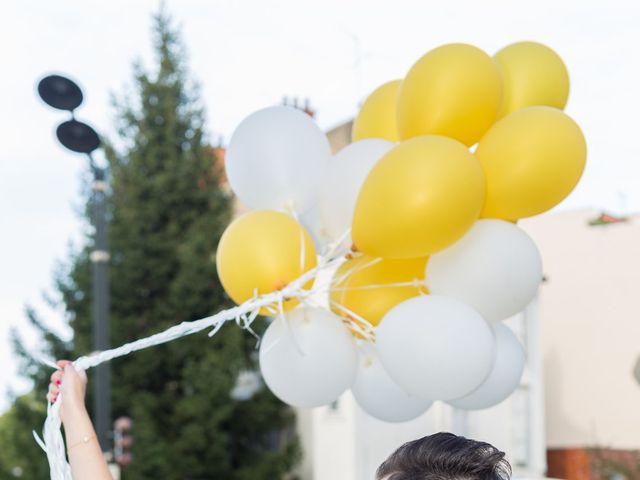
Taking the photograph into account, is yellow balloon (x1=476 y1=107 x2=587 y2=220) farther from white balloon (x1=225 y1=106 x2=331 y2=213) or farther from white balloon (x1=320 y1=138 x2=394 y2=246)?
white balloon (x1=225 y1=106 x2=331 y2=213)

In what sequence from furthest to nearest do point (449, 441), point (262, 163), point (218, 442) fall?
point (218, 442) < point (262, 163) < point (449, 441)

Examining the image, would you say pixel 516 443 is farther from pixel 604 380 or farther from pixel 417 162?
pixel 417 162

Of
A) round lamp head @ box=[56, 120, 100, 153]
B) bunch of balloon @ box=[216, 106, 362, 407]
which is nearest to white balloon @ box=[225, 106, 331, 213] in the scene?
bunch of balloon @ box=[216, 106, 362, 407]

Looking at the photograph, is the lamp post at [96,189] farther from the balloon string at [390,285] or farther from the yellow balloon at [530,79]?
the yellow balloon at [530,79]

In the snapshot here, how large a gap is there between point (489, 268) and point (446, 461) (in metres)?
2.05

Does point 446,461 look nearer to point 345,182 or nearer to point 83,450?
point 83,450

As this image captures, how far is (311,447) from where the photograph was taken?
1811 cm

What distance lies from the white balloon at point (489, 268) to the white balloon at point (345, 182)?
Answer: 0.40 metres

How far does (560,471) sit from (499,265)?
17.9 m

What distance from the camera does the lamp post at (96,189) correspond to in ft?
25.8

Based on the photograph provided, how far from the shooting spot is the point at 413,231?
10.9 ft

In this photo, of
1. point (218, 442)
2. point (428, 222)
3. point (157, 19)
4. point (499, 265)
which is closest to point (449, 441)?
point (428, 222)

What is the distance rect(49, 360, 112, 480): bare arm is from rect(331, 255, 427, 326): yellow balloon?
1.38 m

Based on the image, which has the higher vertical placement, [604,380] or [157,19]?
[157,19]
